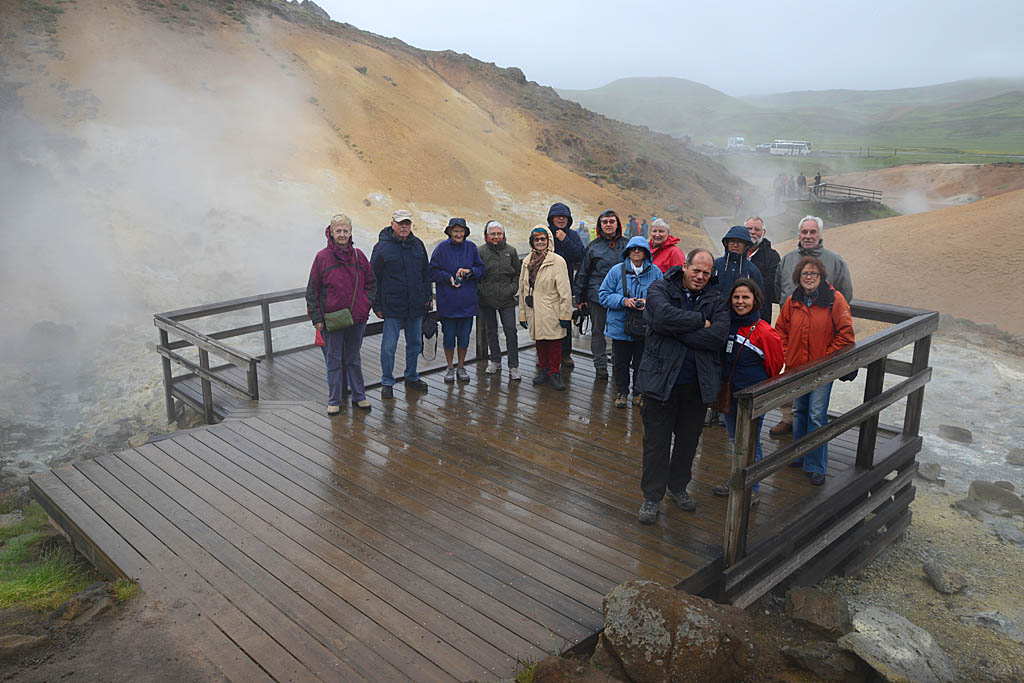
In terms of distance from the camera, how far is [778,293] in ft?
21.1

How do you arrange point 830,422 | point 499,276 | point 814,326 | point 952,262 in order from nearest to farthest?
point 830,422 → point 814,326 → point 499,276 → point 952,262


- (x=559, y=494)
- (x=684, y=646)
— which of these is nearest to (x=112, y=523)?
(x=559, y=494)

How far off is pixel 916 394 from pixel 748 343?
2381 mm

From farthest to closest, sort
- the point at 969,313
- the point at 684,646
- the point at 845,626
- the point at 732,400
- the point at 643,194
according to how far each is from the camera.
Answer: the point at 643,194
the point at 969,313
the point at 732,400
the point at 845,626
the point at 684,646

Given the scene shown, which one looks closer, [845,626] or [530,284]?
[845,626]

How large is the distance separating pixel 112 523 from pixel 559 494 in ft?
9.88

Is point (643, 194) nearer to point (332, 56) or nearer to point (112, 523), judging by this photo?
point (332, 56)

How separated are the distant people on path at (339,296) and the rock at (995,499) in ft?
21.7

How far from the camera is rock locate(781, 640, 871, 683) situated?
3.90 meters

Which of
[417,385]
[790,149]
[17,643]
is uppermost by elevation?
[790,149]

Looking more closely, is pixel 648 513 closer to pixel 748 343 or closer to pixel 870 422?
pixel 748 343

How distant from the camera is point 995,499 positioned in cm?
778

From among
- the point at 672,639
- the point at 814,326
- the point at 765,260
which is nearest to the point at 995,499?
the point at 765,260

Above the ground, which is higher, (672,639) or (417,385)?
(417,385)
